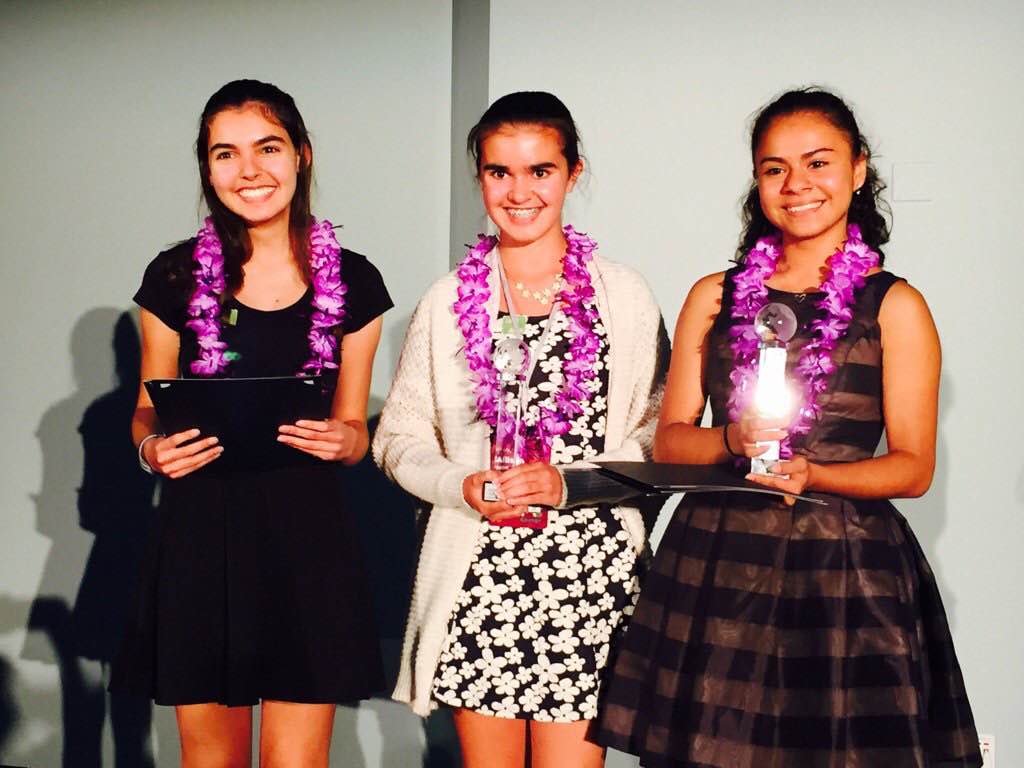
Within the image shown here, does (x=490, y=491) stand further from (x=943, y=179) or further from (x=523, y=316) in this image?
(x=943, y=179)

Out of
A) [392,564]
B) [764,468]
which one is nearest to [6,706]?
[392,564]

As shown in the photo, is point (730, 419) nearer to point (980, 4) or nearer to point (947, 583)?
point (947, 583)

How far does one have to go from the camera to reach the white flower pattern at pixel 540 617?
2.11m

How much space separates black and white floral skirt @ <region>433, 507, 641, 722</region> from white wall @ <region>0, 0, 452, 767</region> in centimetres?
128

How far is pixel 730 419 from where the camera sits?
2.01 m

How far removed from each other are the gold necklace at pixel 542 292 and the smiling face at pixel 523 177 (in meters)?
0.09

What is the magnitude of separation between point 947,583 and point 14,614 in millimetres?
2614

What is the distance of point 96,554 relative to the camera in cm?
343

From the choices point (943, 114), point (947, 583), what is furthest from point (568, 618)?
point (943, 114)

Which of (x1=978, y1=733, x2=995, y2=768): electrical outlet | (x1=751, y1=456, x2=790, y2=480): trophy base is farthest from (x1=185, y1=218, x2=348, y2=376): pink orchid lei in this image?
(x1=978, y1=733, x2=995, y2=768): electrical outlet

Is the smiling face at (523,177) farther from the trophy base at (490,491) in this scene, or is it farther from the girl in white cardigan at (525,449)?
the trophy base at (490,491)

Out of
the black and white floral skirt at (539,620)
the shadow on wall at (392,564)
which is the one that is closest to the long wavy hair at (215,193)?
the black and white floral skirt at (539,620)

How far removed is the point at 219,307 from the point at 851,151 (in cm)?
118

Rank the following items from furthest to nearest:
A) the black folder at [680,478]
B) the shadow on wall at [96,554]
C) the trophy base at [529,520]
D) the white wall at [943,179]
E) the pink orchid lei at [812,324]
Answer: the shadow on wall at [96,554], the white wall at [943,179], the trophy base at [529,520], the pink orchid lei at [812,324], the black folder at [680,478]
